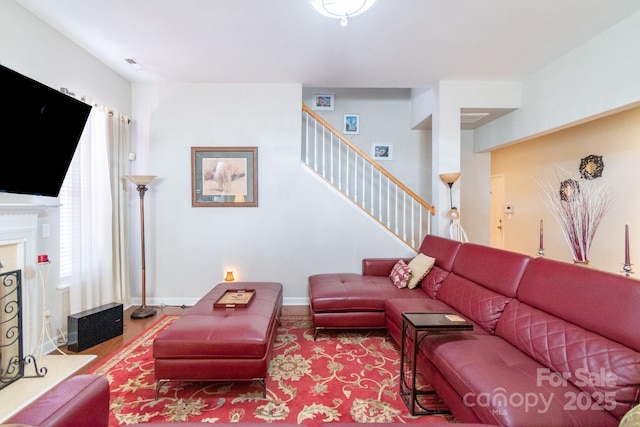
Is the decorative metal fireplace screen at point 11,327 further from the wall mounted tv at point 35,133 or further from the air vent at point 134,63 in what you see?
the air vent at point 134,63

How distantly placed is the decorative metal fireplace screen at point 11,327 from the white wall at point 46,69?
0.18m

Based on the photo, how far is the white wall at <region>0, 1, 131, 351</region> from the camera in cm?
219

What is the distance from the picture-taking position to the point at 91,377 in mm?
1167

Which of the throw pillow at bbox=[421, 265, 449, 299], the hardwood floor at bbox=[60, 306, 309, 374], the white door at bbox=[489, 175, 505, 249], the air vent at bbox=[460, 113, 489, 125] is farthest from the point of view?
the white door at bbox=[489, 175, 505, 249]

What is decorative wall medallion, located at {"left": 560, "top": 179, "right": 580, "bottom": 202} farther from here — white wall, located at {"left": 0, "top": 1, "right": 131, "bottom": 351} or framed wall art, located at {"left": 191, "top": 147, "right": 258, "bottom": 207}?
white wall, located at {"left": 0, "top": 1, "right": 131, "bottom": 351}

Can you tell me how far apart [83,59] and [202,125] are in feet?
4.21

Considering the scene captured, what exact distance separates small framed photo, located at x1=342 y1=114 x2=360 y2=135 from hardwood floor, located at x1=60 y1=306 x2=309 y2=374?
2911 millimetres

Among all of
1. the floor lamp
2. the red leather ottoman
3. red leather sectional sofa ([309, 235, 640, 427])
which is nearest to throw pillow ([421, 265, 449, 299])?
red leather sectional sofa ([309, 235, 640, 427])

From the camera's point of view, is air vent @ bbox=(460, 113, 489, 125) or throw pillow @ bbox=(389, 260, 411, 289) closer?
throw pillow @ bbox=(389, 260, 411, 289)

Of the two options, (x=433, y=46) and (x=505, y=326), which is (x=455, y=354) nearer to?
(x=505, y=326)

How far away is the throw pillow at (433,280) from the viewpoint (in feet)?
9.15

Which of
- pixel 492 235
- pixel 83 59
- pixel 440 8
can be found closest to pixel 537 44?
pixel 440 8

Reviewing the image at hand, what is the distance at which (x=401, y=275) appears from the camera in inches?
122

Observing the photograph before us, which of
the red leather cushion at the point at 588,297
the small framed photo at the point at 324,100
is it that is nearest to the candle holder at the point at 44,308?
the red leather cushion at the point at 588,297
